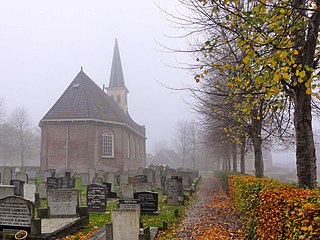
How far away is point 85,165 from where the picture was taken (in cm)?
3297

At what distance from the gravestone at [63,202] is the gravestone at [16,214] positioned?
85.4 inches

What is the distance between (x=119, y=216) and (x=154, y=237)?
1740mm

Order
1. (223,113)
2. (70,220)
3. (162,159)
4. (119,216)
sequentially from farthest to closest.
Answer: (162,159) < (223,113) < (70,220) < (119,216)

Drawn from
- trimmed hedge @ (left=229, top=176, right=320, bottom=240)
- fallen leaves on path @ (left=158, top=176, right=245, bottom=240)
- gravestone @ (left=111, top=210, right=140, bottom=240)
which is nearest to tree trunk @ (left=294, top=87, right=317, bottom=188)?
trimmed hedge @ (left=229, top=176, right=320, bottom=240)

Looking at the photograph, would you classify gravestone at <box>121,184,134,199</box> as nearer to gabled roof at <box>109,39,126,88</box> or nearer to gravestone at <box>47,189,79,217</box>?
gravestone at <box>47,189,79,217</box>

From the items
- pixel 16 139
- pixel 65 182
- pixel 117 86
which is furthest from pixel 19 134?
pixel 65 182

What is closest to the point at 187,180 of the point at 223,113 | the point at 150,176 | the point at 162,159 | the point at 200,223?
the point at 150,176

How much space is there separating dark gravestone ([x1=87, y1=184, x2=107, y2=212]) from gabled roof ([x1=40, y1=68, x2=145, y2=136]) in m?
21.3

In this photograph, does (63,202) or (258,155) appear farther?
(258,155)

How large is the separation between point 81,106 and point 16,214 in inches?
1061

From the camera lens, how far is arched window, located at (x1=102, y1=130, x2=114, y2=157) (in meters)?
35.5

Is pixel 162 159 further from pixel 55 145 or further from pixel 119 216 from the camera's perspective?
pixel 119 216

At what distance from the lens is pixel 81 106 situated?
113ft

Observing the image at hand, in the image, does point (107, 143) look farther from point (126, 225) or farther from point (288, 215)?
point (288, 215)
